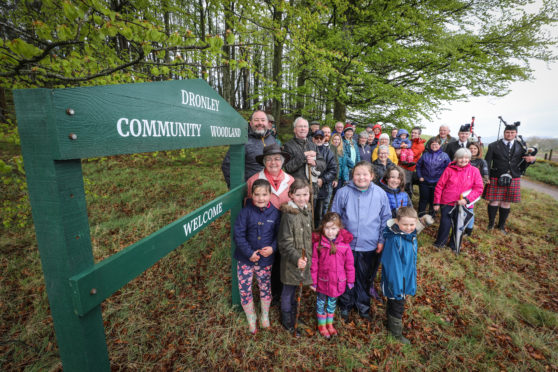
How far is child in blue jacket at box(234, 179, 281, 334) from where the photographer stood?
2564mm

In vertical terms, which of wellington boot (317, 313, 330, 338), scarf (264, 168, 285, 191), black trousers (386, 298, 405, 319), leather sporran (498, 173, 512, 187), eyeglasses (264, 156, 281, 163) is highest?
eyeglasses (264, 156, 281, 163)

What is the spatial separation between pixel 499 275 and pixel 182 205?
A: 23.0 ft

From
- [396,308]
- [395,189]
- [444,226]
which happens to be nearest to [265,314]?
[396,308]

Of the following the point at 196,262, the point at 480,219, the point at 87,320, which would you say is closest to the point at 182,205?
the point at 196,262

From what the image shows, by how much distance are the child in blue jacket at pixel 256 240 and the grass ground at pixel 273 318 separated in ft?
1.52

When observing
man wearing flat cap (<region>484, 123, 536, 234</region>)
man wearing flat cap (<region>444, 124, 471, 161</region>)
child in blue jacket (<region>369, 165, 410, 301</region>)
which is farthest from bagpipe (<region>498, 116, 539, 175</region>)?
child in blue jacket (<region>369, 165, 410, 301</region>)

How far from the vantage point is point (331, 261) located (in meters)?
2.74

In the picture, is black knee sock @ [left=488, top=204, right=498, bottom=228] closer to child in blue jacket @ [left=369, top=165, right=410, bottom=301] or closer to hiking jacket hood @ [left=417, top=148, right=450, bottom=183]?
hiking jacket hood @ [left=417, top=148, right=450, bottom=183]

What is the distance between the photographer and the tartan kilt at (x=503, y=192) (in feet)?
17.6

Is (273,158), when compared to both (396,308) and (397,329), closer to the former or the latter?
(396,308)

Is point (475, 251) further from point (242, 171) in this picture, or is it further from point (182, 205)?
point (182, 205)

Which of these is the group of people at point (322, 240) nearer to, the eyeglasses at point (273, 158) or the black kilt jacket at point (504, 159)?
the eyeglasses at point (273, 158)

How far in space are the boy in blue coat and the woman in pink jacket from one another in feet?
8.29

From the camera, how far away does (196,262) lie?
4.05m
